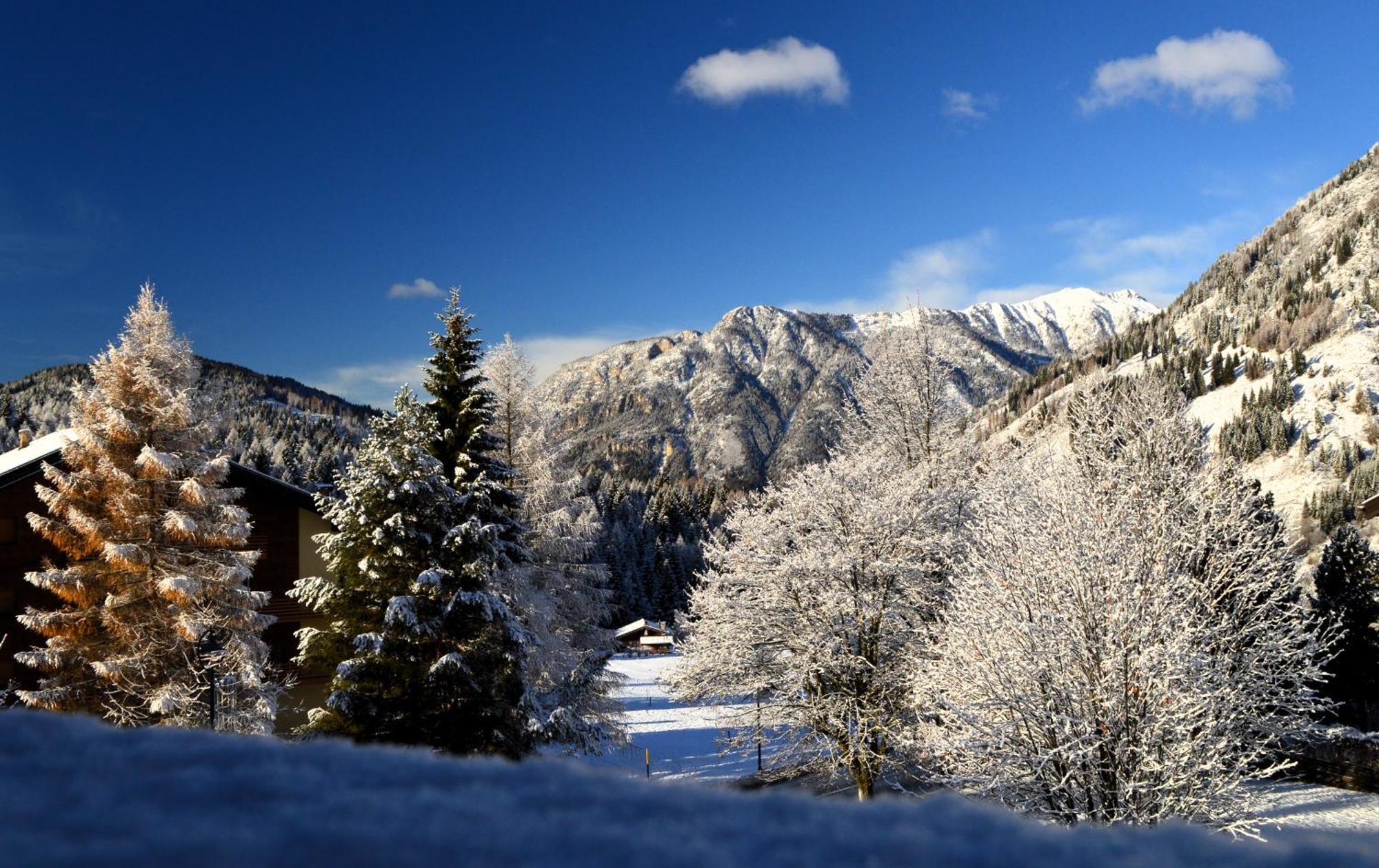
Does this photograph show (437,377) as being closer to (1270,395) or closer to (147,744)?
(147,744)

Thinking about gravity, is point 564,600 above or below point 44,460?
below

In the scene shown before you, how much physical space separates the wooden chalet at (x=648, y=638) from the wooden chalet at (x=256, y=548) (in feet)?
143

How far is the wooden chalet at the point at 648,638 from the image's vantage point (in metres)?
66.3

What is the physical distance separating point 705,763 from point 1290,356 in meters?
85.5

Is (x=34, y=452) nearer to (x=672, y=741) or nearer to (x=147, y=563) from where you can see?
(x=147, y=563)

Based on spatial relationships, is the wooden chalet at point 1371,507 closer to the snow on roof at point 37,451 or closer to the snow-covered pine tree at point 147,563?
the snow-covered pine tree at point 147,563

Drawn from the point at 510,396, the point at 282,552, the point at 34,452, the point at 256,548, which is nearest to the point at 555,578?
the point at 510,396

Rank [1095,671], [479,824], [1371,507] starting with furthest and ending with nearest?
[1371,507], [1095,671], [479,824]

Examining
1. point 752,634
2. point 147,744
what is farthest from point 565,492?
point 147,744

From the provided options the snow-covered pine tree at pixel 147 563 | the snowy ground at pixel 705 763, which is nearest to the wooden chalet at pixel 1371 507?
the snowy ground at pixel 705 763

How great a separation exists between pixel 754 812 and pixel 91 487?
1934 cm

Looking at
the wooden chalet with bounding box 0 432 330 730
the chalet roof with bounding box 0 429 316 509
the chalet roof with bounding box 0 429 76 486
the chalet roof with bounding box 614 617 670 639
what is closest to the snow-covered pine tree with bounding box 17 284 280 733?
the chalet roof with bounding box 0 429 316 509

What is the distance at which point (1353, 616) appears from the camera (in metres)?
23.2

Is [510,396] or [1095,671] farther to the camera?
[510,396]
